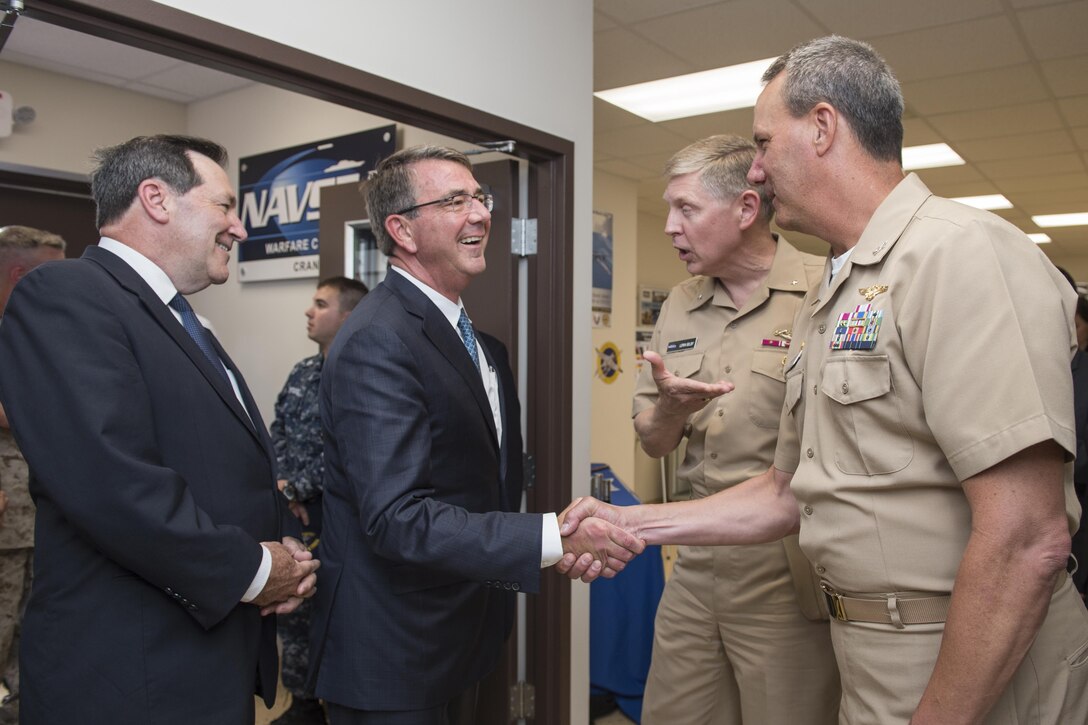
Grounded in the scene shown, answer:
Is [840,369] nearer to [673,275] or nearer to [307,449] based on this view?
[307,449]

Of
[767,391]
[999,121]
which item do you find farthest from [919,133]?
[767,391]

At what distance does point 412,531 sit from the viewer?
156 cm

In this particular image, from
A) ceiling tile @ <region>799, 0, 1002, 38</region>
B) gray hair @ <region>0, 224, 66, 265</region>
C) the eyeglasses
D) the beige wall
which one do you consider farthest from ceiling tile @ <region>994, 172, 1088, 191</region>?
gray hair @ <region>0, 224, 66, 265</region>

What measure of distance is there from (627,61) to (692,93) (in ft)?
2.30

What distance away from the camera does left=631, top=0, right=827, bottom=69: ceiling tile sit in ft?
11.9

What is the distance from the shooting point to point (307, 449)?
337 centimetres

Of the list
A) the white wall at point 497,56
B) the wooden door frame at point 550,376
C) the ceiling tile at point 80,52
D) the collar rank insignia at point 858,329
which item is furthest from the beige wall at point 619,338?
the collar rank insignia at point 858,329

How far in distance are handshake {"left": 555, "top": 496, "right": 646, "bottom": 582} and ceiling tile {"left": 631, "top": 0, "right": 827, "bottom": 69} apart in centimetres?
266

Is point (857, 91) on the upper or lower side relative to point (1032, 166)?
lower

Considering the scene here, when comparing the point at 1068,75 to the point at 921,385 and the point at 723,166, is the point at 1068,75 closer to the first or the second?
the point at 723,166

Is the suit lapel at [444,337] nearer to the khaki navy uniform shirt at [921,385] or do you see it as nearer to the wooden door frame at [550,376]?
the khaki navy uniform shirt at [921,385]

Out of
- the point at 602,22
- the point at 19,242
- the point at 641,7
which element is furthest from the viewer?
the point at 602,22

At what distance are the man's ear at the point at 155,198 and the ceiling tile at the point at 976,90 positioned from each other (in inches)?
167

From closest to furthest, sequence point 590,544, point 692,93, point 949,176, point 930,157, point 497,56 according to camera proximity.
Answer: point 590,544, point 497,56, point 692,93, point 930,157, point 949,176
